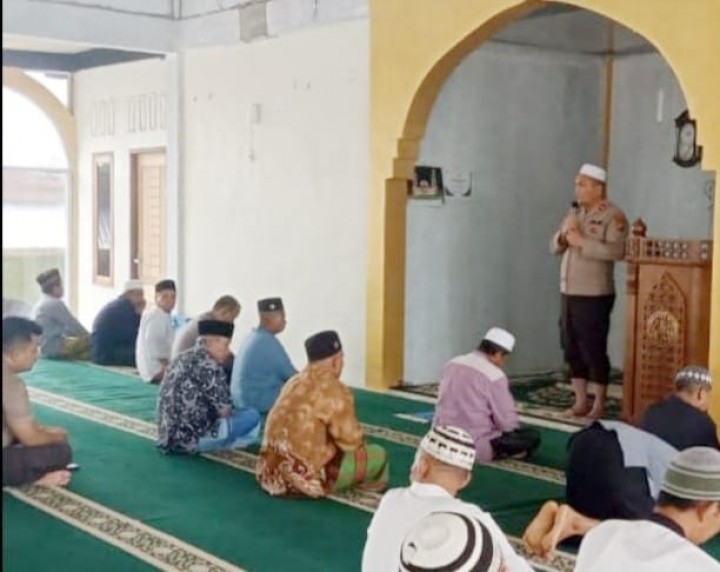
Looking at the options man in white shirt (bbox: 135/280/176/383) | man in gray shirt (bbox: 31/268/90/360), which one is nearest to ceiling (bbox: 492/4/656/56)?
man in white shirt (bbox: 135/280/176/383)

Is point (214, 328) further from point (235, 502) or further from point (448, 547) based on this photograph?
point (448, 547)

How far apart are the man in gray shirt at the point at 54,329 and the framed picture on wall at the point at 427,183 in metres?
2.83

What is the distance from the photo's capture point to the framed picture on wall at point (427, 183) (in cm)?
715

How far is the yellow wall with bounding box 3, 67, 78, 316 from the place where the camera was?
10.6 m

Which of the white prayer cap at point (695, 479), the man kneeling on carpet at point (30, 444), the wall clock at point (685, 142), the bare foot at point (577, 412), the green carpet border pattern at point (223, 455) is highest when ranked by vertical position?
the wall clock at point (685, 142)

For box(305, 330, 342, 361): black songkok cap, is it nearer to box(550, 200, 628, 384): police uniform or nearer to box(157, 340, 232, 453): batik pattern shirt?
box(157, 340, 232, 453): batik pattern shirt

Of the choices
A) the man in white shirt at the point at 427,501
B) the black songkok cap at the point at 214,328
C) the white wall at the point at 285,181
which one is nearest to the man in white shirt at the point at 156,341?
the white wall at the point at 285,181

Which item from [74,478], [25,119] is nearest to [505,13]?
[74,478]

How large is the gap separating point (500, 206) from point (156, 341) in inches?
97.9

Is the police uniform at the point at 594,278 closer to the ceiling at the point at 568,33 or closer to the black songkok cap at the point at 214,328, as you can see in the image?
the ceiling at the point at 568,33

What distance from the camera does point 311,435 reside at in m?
4.22

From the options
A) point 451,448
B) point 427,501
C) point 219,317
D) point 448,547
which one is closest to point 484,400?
point 219,317

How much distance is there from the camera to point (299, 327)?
769 centimetres

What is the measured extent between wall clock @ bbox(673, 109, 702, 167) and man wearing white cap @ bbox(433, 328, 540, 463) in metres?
2.99
